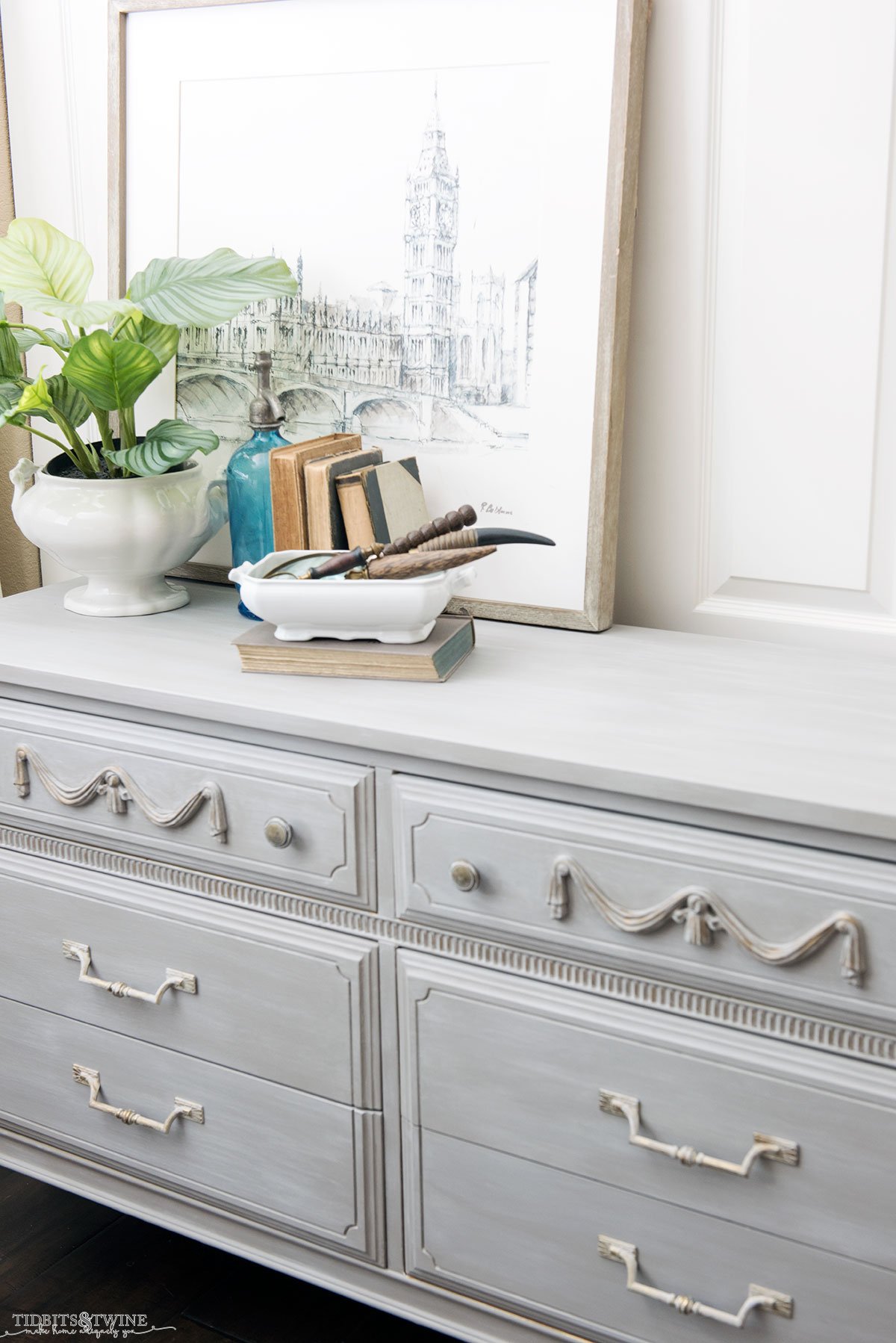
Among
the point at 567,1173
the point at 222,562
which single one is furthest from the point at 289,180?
the point at 567,1173

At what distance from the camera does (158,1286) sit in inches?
58.4

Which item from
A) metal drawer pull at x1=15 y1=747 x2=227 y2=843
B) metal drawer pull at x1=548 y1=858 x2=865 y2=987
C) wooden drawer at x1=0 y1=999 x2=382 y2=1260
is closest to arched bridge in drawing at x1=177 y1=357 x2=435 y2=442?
metal drawer pull at x1=15 y1=747 x2=227 y2=843

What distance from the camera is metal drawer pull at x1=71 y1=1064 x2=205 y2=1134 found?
1312 mm

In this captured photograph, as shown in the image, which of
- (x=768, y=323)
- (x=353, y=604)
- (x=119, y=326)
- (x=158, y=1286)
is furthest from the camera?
(x=158, y=1286)

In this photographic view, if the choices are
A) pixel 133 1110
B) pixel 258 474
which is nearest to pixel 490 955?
pixel 133 1110

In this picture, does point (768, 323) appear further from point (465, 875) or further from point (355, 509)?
point (465, 875)

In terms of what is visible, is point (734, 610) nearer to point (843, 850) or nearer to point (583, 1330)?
point (843, 850)

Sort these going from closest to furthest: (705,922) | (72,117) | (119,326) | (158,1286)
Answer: (705,922), (119,326), (158,1286), (72,117)

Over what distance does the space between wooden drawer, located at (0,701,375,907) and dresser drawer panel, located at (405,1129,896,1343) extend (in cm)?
30

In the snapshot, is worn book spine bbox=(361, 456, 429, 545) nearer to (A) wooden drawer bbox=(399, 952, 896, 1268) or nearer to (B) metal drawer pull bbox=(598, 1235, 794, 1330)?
(A) wooden drawer bbox=(399, 952, 896, 1268)

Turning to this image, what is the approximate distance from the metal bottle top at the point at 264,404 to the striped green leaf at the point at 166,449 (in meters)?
0.07

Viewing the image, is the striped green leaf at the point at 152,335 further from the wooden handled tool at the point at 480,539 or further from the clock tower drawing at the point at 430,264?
the wooden handled tool at the point at 480,539

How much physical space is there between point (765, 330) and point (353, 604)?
0.54m

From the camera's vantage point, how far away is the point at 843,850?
3.01 ft
